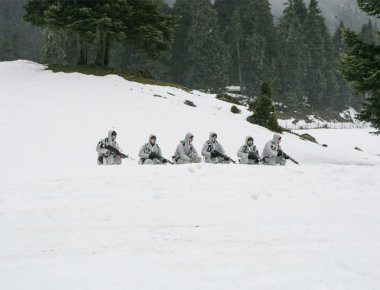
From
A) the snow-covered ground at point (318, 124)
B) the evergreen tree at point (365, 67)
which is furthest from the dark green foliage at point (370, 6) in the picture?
the snow-covered ground at point (318, 124)

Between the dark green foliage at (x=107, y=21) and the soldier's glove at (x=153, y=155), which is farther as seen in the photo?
the dark green foliage at (x=107, y=21)

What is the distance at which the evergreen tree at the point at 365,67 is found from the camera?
18734 millimetres

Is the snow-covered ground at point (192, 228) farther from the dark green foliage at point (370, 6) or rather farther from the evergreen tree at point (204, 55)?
the evergreen tree at point (204, 55)

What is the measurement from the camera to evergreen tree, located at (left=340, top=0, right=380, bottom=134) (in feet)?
61.5

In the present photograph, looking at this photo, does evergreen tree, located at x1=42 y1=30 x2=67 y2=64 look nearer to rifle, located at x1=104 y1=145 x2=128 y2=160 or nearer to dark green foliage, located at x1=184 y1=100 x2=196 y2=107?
dark green foliage, located at x1=184 y1=100 x2=196 y2=107

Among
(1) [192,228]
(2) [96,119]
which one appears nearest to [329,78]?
(2) [96,119]

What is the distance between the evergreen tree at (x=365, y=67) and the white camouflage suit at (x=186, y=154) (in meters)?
8.09

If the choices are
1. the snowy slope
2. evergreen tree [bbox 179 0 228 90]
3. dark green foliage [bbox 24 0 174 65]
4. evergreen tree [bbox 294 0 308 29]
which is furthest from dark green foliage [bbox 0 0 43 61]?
the snowy slope

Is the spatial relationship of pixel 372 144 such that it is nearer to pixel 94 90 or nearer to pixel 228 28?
pixel 94 90

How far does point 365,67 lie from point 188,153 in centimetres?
892

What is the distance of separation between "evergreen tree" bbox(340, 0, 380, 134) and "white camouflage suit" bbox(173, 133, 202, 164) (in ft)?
26.5

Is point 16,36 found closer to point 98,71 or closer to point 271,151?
point 98,71

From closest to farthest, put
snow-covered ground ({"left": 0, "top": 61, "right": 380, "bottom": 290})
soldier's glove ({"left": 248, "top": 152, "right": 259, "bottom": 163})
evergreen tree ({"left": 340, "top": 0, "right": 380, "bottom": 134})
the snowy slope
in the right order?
snow-covered ground ({"left": 0, "top": 61, "right": 380, "bottom": 290}), soldier's glove ({"left": 248, "top": 152, "right": 259, "bottom": 163}), evergreen tree ({"left": 340, "top": 0, "right": 380, "bottom": 134}), the snowy slope

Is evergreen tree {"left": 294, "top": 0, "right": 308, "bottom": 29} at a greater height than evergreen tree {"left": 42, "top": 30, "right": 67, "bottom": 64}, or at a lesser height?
greater
